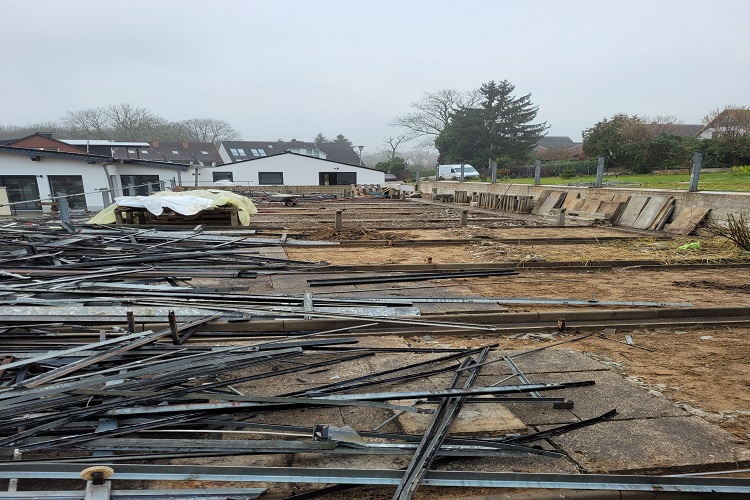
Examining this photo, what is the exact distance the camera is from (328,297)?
253 inches

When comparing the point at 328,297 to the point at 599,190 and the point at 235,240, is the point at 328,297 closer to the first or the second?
the point at 235,240

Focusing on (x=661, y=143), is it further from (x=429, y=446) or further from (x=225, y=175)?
(x=225, y=175)

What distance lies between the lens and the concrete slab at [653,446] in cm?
302

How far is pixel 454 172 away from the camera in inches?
1623

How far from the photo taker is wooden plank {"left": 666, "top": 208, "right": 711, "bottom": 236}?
42.8ft

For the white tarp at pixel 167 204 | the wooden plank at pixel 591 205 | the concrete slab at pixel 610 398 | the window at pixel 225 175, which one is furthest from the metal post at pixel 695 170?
the window at pixel 225 175

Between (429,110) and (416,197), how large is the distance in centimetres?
2747

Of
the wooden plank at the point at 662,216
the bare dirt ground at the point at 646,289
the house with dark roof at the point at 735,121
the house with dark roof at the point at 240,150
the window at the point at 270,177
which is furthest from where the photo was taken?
the house with dark roof at the point at 240,150

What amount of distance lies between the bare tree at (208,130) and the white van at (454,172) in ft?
148

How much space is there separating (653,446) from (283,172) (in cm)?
4514

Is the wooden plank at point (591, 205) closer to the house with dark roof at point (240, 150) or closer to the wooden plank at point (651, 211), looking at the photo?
the wooden plank at point (651, 211)

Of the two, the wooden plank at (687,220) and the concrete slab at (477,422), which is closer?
the concrete slab at (477,422)

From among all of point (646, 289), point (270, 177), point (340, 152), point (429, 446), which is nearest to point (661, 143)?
point (646, 289)

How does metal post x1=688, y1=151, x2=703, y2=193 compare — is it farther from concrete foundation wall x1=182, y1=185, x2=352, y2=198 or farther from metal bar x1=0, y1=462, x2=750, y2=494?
concrete foundation wall x1=182, y1=185, x2=352, y2=198
